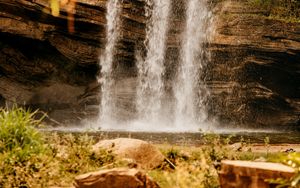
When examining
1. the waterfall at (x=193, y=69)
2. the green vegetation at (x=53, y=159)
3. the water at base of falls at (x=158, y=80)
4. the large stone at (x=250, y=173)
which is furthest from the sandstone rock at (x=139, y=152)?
the waterfall at (x=193, y=69)

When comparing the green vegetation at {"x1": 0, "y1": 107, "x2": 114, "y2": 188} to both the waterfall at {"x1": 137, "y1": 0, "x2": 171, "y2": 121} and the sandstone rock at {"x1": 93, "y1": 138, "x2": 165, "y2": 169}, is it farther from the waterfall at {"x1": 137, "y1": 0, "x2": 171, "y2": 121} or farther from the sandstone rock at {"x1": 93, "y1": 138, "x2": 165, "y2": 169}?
the waterfall at {"x1": 137, "y1": 0, "x2": 171, "y2": 121}

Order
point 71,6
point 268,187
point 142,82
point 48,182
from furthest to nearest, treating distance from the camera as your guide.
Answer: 1. point 142,82
2. point 71,6
3. point 48,182
4. point 268,187

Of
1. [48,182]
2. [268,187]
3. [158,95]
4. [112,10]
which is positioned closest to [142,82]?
[158,95]

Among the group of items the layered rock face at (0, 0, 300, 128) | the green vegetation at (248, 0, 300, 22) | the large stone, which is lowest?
the large stone

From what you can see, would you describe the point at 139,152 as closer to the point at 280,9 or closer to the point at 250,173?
the point at 250,173

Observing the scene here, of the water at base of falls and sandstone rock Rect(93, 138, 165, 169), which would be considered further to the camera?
the water at base of falls

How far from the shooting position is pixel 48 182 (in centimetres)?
662

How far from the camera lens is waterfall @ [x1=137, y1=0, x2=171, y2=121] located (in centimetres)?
2953

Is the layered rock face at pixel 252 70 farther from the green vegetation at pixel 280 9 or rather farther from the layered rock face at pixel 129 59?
the green vegetation at pixel 280 9

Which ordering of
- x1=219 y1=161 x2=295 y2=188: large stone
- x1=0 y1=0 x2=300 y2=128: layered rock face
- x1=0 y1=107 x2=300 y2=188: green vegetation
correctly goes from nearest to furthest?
x1=219 y1=161 x2=295 y2=188: large stone < x1=0 y1=107 x2=300 y2=188: green vegetation < x1=0 y1=0 x2=300 y2=128: layered rock face

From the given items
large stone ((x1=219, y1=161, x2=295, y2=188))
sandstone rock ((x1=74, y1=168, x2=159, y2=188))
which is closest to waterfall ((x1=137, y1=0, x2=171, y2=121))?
sandstone rock ((x1=74, y1=168, x2=159, y2=188))

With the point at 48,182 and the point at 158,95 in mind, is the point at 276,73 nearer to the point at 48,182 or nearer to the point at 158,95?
the point at 158,95

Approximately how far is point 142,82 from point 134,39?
2840 mm

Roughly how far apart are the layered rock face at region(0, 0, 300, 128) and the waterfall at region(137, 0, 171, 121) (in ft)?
1.83
